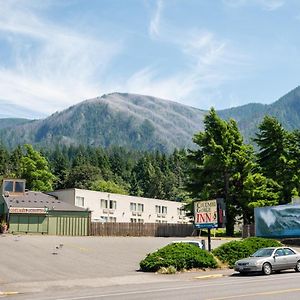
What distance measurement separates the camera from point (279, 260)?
26422 millimetres

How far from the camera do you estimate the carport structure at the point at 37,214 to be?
181 ft

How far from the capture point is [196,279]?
961 inches

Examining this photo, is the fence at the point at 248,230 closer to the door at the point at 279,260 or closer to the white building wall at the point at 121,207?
the white building wall at the point at 121,207

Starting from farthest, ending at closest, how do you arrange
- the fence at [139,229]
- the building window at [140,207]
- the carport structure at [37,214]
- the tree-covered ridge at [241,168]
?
the building window at [140,207] → the tree-covered ridge at [241,168] → the fence at [139,229] → the carport structure at [37,214]

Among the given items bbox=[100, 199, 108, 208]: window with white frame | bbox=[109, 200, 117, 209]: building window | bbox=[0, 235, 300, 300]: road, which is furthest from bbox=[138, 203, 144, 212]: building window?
bbox=[0, 235, 300, 300]: road

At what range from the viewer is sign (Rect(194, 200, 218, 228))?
32.8 m

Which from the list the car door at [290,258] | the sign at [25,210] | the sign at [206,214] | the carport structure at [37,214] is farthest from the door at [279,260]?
the sign at [25,210]

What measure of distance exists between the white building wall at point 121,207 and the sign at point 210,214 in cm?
3590

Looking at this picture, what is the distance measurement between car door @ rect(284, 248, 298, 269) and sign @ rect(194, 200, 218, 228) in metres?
6.07

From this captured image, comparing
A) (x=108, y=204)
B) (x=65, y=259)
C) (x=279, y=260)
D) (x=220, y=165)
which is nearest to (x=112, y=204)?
(x=108, y=204)

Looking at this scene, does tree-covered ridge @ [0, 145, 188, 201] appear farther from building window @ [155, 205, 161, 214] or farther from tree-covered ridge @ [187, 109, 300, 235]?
tree-covered ridge @ [187, 109, 300, 235]

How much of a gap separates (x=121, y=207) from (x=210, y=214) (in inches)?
2046

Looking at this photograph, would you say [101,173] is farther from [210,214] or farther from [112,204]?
[210,214]

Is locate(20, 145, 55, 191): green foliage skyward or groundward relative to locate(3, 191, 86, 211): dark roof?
skyward
